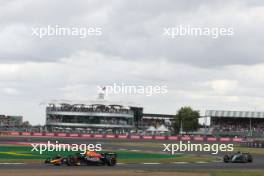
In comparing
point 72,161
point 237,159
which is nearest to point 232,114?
point 237,159

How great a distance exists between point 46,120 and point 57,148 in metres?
73.2

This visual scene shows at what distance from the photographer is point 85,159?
35188mm

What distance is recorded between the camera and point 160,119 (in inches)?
6718

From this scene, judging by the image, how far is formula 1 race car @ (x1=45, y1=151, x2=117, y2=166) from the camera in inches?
1375

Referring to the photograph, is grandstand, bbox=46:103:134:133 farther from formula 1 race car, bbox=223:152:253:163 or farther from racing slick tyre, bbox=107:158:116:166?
racing slick tyre, bbox=107:158:116:166

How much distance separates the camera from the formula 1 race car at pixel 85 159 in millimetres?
34938

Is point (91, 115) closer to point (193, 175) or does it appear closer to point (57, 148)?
point (57, 148)

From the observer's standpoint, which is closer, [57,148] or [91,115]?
[57,148]

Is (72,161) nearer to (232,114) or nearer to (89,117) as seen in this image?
(89,117)

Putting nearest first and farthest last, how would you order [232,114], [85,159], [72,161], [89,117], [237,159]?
[72,161] → [85,159] → [237,159] → [89,117] → [232,114]

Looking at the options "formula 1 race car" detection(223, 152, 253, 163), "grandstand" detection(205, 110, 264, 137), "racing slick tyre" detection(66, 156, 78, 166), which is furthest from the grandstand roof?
"racing slick tyre" detection(66, 156, 78, 166)

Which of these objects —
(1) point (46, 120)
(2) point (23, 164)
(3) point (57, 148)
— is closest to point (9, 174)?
(2) point (23, 164)

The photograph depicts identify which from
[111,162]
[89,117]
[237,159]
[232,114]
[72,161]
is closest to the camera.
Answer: [72,161]

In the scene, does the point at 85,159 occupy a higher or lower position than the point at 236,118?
lower
